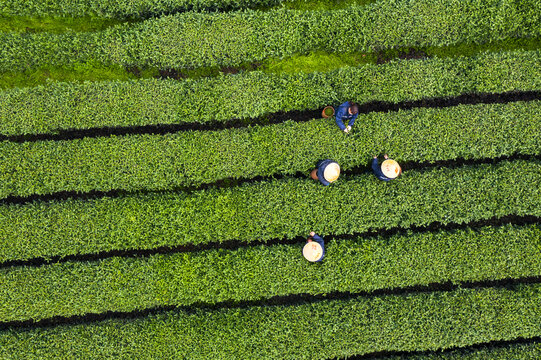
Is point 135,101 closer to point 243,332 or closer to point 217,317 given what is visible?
point 217,317

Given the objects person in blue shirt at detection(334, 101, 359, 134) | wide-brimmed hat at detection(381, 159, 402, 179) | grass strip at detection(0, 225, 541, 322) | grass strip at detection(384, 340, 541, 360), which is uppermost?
person in blue shirt at detection(334, 101, 359, 134)

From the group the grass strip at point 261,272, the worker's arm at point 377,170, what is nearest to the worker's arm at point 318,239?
the grass strip at point 261,272

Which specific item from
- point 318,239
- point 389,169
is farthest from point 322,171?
point 318,239

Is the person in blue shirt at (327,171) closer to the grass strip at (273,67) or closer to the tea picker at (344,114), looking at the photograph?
the tea picker at (344,114)

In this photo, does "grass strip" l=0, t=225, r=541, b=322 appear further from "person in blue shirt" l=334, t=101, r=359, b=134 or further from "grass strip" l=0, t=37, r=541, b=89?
"grass strip" l=0, t=37, r=541, b=89

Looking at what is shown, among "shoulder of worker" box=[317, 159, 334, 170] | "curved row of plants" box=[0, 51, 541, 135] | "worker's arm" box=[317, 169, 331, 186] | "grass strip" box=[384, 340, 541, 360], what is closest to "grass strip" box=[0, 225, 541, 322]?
"worker's arm" box=[317, 169, 331, 186]
